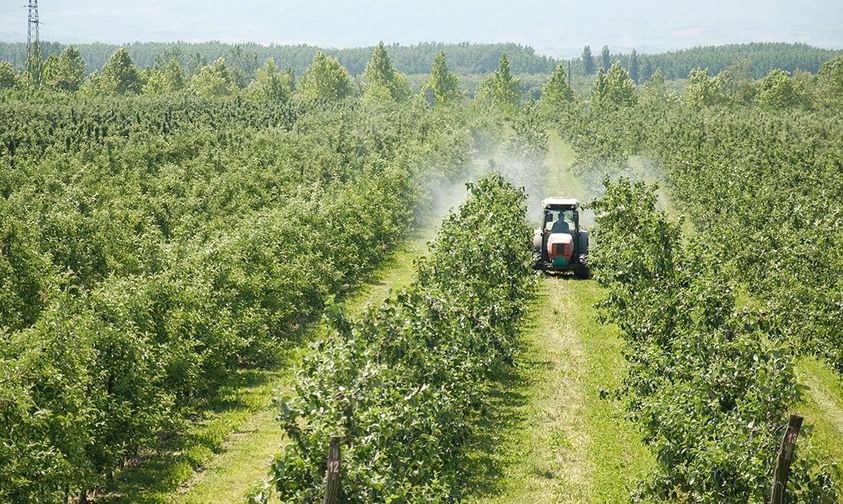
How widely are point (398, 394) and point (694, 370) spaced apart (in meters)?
6.38

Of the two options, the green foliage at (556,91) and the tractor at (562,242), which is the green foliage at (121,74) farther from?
the tractor at (562,242)

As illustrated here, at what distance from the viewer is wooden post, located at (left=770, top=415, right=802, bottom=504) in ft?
41.1

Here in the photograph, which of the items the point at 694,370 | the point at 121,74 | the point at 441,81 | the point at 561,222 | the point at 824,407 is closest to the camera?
the point at 694,370

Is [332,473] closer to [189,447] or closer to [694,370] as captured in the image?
[694,370]

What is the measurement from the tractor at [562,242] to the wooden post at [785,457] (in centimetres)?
2780

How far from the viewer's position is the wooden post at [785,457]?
12.5 metres

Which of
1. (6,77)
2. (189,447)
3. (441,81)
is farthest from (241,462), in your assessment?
(6,77)

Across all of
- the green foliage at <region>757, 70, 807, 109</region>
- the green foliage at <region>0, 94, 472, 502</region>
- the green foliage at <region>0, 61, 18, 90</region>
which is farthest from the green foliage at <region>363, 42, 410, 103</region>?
the green foliage at <region>0, 94, 472, 502</region>

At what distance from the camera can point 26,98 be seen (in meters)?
96.4

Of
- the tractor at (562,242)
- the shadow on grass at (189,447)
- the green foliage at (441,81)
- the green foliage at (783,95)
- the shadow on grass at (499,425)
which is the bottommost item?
the shadow on grass at (189,447)

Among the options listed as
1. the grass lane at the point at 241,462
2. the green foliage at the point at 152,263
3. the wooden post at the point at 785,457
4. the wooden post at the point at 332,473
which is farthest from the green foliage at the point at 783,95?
the wooden post at the point at 332,473

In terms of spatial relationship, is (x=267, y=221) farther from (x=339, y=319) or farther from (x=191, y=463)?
(x=339, y=319)

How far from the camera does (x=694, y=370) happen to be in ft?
57.5

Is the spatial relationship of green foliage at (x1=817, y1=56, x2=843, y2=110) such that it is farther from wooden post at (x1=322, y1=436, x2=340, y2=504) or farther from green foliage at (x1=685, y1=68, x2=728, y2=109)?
wooden post at (x1=322, y1=436, x2=340, y2=504)
